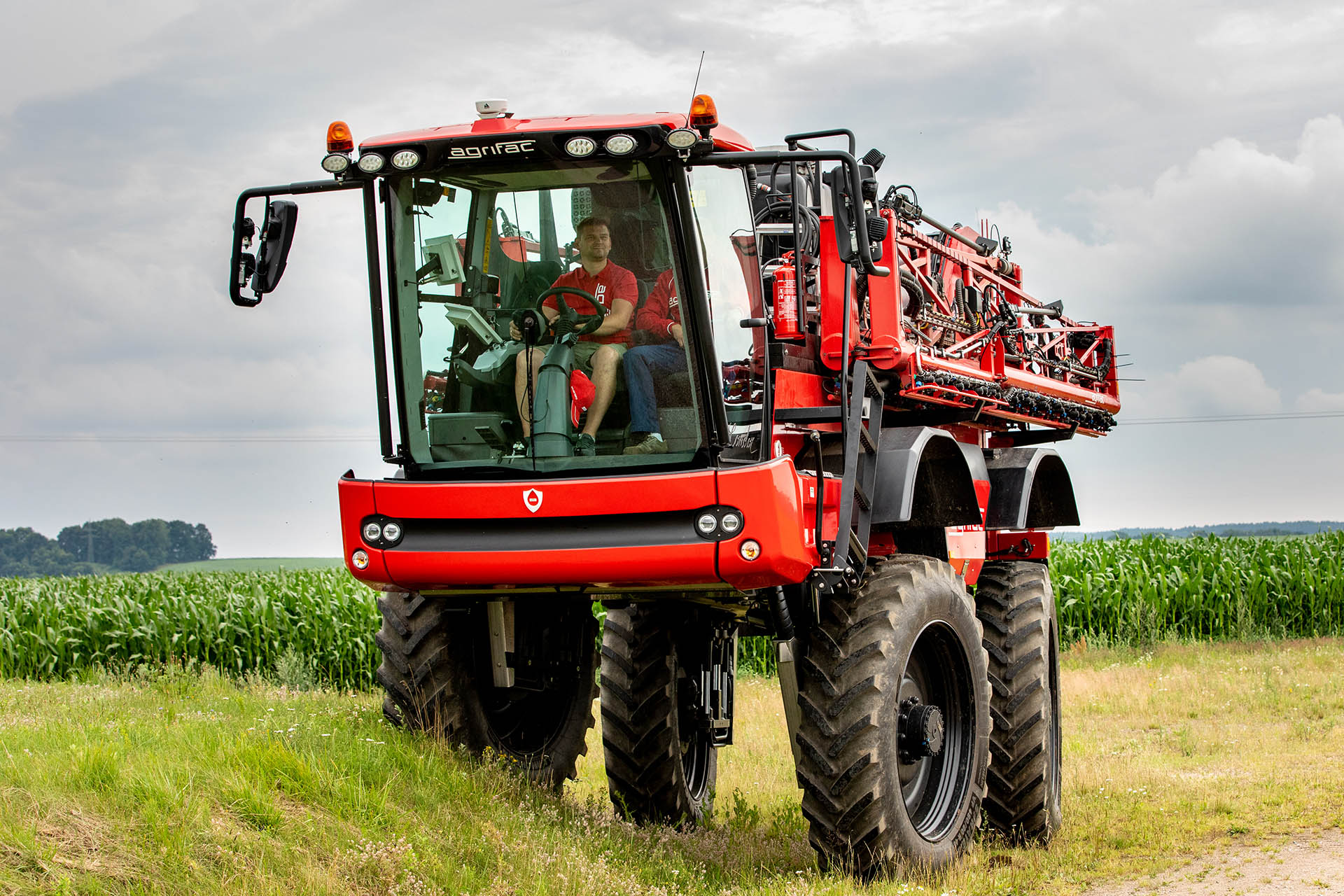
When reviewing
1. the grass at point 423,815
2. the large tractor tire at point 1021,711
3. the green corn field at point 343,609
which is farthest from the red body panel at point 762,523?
the green corn field at point 343,609

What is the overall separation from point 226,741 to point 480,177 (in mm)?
3195

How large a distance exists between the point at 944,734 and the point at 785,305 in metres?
2.75

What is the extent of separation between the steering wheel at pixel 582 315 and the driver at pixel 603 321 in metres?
0.01

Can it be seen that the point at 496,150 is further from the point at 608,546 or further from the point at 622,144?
the point at 608,546

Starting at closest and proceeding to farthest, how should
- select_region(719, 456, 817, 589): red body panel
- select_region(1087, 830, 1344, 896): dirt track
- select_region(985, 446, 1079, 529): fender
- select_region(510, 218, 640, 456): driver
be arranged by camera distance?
select_region(719, 456, 817, 589): red body panel < select_region(510, 218, 640, 456): driver < select_region(1087, 830, 1344, 896): dirt track < select_region(985, 446, 1079, 529): fender

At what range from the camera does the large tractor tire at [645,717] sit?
8250 millimetres

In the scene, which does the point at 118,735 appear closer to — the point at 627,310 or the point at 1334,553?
the point at 627,310

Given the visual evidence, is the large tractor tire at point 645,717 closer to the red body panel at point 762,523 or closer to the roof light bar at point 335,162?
the red body panel at point 762,523

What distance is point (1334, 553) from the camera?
21.3 metres

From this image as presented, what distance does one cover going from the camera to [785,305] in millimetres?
6801

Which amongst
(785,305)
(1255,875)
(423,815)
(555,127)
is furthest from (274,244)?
(1255,875)

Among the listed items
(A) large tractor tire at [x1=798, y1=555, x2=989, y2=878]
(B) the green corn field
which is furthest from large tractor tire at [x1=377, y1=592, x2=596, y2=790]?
(B) the green corn field

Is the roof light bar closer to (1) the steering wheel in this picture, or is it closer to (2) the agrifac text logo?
(2) the agrifac text logo

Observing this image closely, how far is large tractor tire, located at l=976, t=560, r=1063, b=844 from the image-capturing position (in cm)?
811
